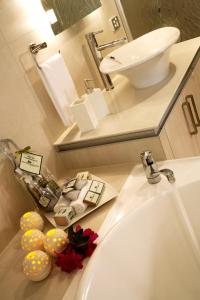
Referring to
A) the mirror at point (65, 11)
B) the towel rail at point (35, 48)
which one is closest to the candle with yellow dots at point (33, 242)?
the towel rail at point (35, 48)

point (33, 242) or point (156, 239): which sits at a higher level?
point (33, 242)

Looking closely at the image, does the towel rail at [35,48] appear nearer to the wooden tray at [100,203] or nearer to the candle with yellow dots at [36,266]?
the wooden tray at [100,203]

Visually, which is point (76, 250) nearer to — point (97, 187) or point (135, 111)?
point (97, 187)

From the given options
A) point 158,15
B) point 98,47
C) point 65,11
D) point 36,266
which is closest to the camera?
point 36,266

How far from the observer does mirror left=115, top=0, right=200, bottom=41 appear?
7.34ft

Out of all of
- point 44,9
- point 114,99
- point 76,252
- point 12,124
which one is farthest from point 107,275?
point 44,9

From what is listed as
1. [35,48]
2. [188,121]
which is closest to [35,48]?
[35,48]

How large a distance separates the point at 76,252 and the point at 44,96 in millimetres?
800

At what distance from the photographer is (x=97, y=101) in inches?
58.9

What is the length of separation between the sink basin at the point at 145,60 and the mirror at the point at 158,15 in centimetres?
57

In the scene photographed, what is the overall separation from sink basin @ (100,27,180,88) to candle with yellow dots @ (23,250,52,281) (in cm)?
90

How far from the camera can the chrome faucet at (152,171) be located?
107cm

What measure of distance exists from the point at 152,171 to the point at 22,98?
2.13 ft

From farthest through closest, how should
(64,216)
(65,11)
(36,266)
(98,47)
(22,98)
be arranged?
(98,47), (65,11), (22,98), (64,216), (36,266)
